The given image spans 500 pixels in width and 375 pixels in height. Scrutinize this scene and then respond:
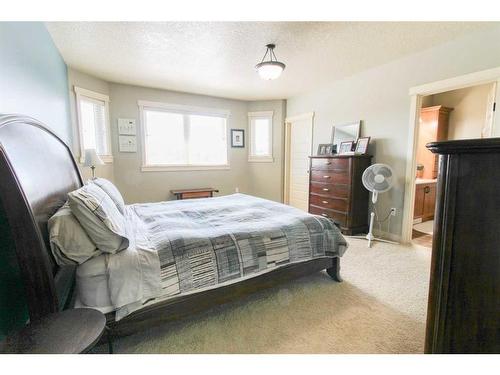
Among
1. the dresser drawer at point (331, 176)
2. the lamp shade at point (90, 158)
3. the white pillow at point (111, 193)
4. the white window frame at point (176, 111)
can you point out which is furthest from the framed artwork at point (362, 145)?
the lamp shade at point (90, 158)

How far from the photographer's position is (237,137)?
17.3ft

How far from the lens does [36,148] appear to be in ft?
4.65

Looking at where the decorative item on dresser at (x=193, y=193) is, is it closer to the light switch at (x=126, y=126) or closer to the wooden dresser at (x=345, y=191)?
the light switch at (x=126, y=126)

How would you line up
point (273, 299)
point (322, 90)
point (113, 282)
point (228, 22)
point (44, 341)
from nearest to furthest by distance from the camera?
point (44, 341) → point (113, 282) → point (273, 299) → point (228, 22) → point (322, 90)

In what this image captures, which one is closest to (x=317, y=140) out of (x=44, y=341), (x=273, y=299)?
(x=273, y=299)

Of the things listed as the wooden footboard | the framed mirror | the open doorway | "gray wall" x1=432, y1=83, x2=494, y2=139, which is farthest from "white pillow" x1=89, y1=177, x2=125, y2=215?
"gray wall" x1=432, y1=83, x2=494, y2=139

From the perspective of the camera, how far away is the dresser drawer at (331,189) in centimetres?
349

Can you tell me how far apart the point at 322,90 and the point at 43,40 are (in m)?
3.92

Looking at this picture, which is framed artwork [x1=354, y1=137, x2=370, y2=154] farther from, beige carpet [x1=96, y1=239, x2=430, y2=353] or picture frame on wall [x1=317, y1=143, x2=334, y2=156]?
beige carpet [x1=96, y1=239, x2=430, y2=353]

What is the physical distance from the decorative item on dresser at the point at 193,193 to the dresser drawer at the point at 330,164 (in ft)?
6.78

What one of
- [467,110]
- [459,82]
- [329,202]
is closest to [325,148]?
[329,202]

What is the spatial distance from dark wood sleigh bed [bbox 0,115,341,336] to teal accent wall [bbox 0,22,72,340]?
0.13m
